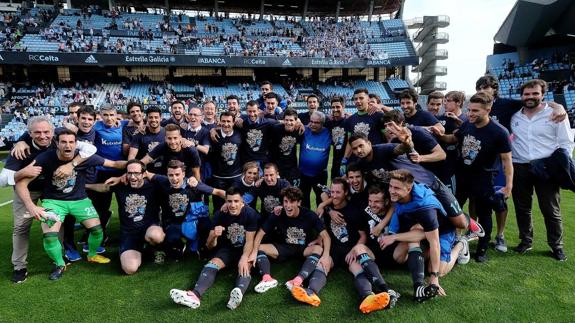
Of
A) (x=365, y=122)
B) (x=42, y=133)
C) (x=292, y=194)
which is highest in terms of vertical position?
(x=365, y=122)

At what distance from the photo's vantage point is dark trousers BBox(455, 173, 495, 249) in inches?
176

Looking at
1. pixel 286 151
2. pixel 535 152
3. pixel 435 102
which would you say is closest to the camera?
pixel 535 152

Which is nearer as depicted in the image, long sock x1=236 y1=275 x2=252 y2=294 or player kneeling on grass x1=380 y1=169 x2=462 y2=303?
player kneeling on grass x1=380 y1=169 x2=462 y2=303

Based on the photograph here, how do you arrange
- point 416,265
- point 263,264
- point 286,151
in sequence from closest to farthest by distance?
point 416,265, point 263,264, point 286,151

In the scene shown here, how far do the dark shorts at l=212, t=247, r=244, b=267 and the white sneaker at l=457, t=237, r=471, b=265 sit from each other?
2918 mm

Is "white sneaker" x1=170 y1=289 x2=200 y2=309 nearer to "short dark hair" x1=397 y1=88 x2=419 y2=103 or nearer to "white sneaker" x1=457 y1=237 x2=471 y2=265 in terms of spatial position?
"white sneaker" x1=457 y1=237 x2=471 y2=265

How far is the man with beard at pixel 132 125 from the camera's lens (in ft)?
18.4

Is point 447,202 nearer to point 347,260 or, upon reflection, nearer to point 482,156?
point 482,156

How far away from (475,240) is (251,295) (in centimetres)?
367

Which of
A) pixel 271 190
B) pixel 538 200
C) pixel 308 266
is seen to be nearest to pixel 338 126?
pixel 271 190

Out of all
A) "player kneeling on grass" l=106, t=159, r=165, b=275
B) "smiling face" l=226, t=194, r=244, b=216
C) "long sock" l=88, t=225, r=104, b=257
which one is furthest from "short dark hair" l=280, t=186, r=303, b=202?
"long sock" l=88, t=225, r=104, b=257

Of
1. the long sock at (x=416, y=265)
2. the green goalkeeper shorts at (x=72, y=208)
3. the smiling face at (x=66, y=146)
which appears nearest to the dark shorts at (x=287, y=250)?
the long sock at (x=416, y=265)

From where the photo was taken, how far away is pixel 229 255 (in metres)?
4.48

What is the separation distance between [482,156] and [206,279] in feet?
12.7
